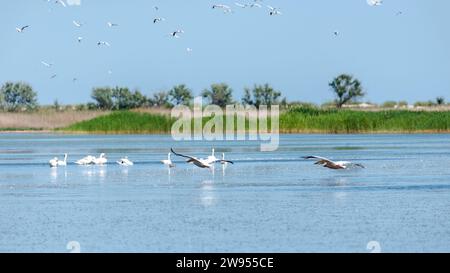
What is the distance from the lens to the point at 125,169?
1436 inches

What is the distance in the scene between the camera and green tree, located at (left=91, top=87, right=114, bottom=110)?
101375mm

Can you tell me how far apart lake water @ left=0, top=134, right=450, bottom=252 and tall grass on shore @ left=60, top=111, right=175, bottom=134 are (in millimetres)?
27330

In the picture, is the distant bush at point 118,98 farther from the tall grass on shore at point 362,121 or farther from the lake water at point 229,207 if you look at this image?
the lake water at point 229,207

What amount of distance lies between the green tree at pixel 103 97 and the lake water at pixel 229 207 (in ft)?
203

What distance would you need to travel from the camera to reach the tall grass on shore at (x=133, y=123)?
6694cm

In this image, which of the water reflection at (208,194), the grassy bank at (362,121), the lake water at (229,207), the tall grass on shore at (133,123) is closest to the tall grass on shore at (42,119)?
the tall grass on shore at (133,123)

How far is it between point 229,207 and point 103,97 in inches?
3099

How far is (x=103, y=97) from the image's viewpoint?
10269 cm

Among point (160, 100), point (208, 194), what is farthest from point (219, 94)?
point (208, 194)

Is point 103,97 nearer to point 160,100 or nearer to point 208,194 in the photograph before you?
point 160,100
